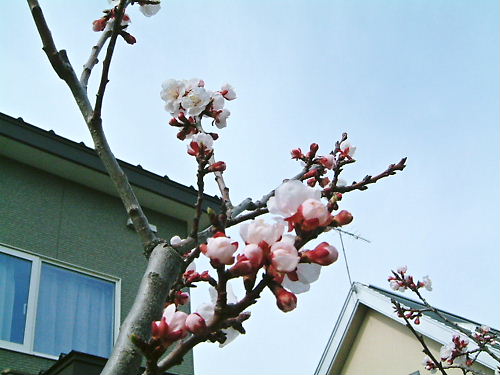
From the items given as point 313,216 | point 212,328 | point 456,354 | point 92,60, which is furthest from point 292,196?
point 456,354

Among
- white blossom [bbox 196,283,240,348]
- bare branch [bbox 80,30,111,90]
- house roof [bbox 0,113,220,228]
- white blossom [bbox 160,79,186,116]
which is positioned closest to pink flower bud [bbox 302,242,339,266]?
white blossom [bbox 196,283,240,348]

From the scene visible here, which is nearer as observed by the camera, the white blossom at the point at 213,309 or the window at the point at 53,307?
the white blossom at the point at 213,309

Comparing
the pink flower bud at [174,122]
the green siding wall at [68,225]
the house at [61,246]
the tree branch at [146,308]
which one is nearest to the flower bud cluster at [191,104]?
the pink flower bud at [174,122]

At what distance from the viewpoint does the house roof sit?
17.4ft

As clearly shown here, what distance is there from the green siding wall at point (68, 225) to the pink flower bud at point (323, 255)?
445 cm

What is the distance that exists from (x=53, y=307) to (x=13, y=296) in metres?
0.40

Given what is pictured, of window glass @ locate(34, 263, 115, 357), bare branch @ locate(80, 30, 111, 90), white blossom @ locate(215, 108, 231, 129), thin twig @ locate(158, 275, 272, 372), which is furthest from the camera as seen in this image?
window glass @ locate(34, 263, 115, 357)

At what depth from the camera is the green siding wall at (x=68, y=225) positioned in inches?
199

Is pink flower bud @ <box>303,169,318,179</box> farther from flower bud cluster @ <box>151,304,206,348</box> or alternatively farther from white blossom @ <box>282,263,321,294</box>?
flower bud cluster @ <box>151,304,206,348</box>

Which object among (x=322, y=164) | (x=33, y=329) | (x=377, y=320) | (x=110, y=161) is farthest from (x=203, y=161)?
(x=377, y=320)

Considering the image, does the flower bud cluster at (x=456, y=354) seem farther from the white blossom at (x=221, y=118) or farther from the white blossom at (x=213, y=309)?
the white blossom at (x=213, y=309)

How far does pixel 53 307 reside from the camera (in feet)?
15.8

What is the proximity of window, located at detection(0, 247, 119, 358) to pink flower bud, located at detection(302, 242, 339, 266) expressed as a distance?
156 inches

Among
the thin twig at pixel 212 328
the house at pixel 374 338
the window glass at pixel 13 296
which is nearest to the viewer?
the thin twig at pixel 212 328
